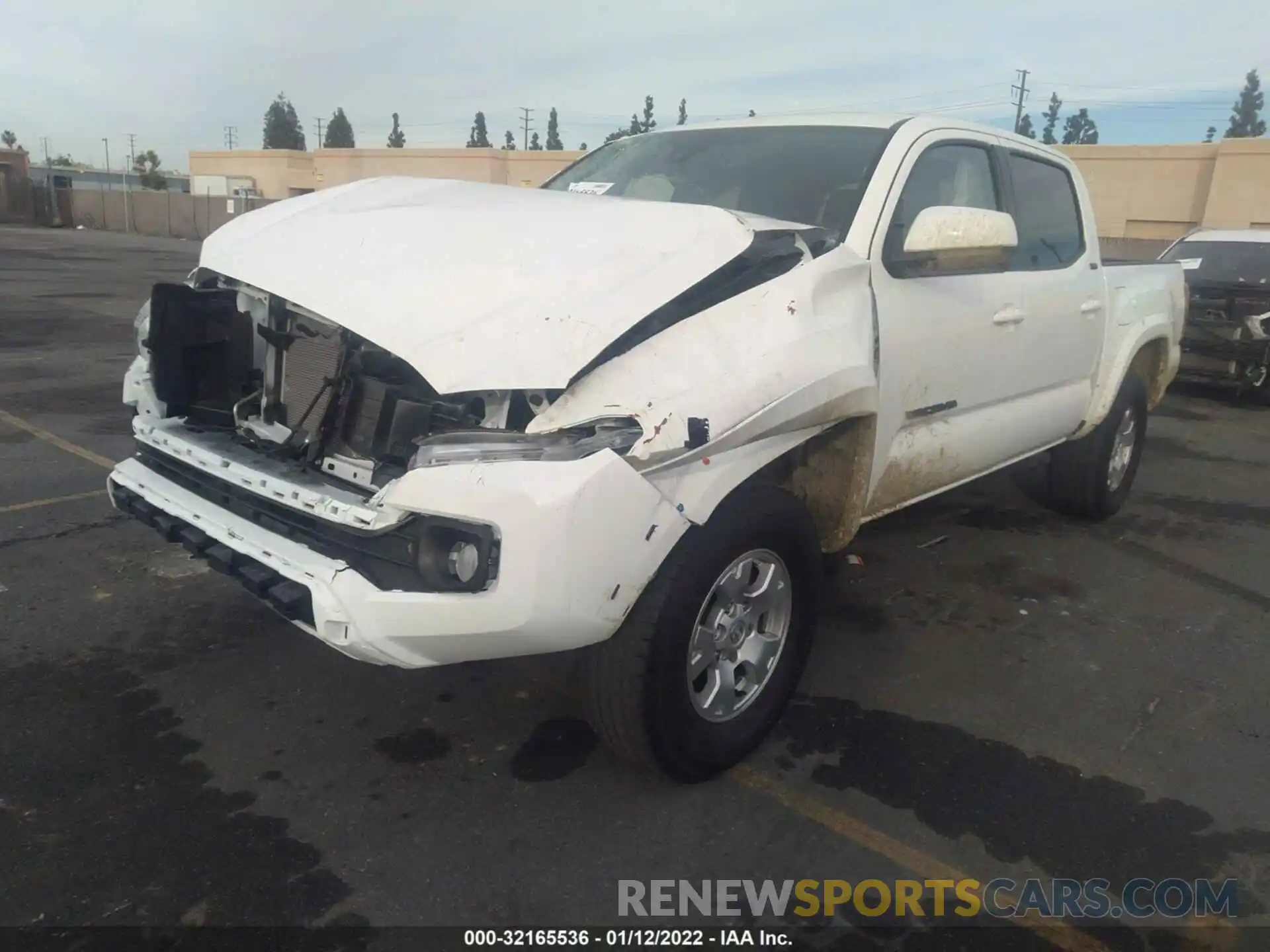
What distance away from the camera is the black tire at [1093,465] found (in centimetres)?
533

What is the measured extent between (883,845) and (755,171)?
8.24 ft

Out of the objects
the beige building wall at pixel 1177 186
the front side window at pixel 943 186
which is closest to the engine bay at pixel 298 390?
the front side window at pixel 943 186

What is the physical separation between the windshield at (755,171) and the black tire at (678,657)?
1138 millimetres

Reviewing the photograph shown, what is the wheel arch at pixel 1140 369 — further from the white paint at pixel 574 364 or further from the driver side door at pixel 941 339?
the white paint at pixel 574 364

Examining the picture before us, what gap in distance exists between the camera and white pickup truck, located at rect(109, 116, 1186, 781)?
2396mm

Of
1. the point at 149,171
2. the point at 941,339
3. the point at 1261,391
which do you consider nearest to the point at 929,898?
the point at 941,339

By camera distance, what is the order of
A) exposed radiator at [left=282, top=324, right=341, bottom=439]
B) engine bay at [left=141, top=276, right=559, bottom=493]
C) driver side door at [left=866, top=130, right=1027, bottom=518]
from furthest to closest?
driver side door at [left=866, top=130, right=1027, bottom=518], exposed radiator at [left=282, top=324, right=341, bottom=439], engine bay at [left=141, top=276, right=559, bottom=493]

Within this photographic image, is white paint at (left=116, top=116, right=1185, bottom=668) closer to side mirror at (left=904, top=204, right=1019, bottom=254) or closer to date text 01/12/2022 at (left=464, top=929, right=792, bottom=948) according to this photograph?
side mirror at (left=904, top=204, right=1019, bottom=254)

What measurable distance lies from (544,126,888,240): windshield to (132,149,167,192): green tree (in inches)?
2952

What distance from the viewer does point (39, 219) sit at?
156ft

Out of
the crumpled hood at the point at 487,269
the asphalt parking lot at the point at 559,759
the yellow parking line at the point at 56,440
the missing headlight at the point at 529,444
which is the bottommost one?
the asphalt parking lot at the point at 559,759

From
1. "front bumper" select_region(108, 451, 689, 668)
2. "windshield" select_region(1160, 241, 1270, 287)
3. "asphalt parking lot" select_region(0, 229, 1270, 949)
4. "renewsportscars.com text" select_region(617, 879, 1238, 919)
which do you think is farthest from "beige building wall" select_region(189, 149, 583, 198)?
"renewsportscars.com text" select_region(617, 879, 1238, 919)

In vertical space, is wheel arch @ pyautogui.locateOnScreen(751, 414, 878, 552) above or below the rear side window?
below

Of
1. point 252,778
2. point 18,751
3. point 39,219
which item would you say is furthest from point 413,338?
point 39,219
